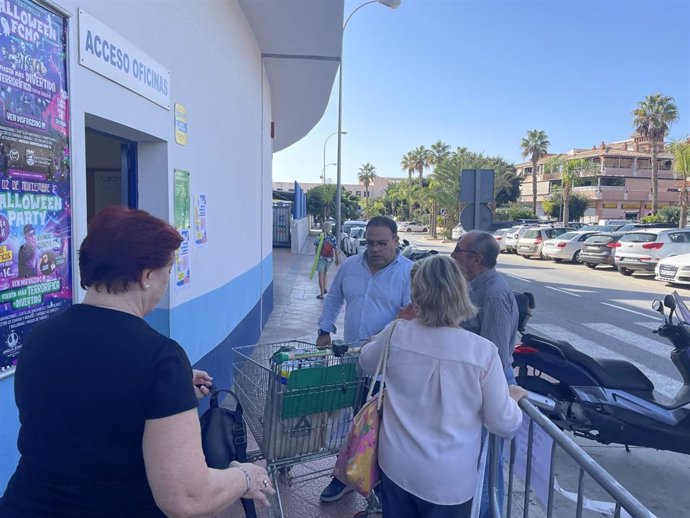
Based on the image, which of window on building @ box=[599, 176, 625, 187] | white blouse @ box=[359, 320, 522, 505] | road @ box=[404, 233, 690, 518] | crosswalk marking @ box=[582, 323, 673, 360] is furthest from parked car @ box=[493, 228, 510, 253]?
window on building @ box=[599, 176, 625, 187]

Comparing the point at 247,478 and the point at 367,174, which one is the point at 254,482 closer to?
the point at 247,478

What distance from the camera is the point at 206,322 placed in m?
4.71

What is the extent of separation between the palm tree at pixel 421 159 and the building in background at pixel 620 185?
51.0ft

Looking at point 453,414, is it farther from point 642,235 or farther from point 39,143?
point 642,235

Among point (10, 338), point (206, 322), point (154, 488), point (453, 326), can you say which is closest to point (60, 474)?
point (154, 488)

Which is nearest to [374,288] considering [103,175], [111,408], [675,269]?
[111,408]

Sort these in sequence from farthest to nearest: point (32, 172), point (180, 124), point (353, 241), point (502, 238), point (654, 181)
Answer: point (654, 181) < point (502, 238) < point (353, 241) < point (180, 124) < point (32, 172)

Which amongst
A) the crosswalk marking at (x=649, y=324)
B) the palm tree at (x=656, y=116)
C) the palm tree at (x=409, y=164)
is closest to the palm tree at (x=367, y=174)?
the palm tree at (x=409, y=164)

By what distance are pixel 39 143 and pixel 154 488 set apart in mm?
1758

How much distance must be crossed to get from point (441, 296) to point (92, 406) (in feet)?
4.44

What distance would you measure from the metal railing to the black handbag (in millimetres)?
1268

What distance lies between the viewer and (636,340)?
8438 millimetres

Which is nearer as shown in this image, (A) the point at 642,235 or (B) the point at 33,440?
(B) the point at 33,440

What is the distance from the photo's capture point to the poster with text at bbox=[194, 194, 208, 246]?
442 cm
